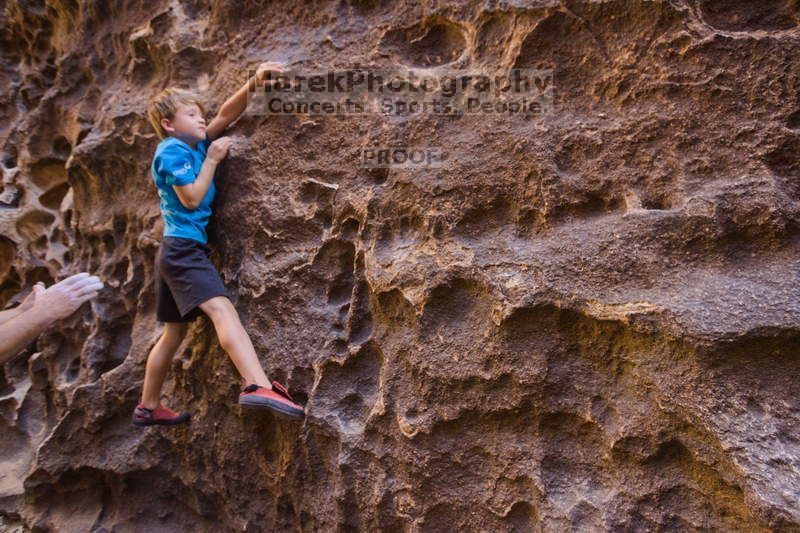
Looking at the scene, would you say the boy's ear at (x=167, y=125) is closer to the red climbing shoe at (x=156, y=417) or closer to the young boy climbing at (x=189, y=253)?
the young boy climbing at (x=189, y=253)

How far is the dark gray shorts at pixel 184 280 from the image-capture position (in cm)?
208

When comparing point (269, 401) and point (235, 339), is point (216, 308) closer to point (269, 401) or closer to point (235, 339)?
point (235, 339)

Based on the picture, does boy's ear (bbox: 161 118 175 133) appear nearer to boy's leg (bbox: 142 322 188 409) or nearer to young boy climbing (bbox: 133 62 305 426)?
young boy climbing (bbox: 133 62 305 426)

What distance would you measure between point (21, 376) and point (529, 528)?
10.2ft

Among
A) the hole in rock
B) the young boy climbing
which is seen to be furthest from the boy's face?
the hole in rock

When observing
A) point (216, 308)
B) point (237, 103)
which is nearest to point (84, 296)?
point (216, 308)

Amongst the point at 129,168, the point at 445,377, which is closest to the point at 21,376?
the point at 129,168

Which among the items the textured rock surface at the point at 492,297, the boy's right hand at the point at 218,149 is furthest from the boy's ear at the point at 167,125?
the textured rock surface at the point at 492,297

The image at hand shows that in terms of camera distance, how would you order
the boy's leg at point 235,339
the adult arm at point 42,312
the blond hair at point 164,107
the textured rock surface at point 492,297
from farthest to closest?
the blond hair at point 164,107 < the boy's leg at point 235,339 < the adult arm at point 42,312 < the textured rock surface at point 492,297

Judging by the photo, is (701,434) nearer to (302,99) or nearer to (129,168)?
(302,99)

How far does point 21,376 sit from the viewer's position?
3.39m

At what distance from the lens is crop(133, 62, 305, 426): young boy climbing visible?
200cm

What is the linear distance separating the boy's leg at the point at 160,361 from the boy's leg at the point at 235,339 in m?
0.27

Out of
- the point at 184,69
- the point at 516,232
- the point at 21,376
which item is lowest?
the point at 21,376
